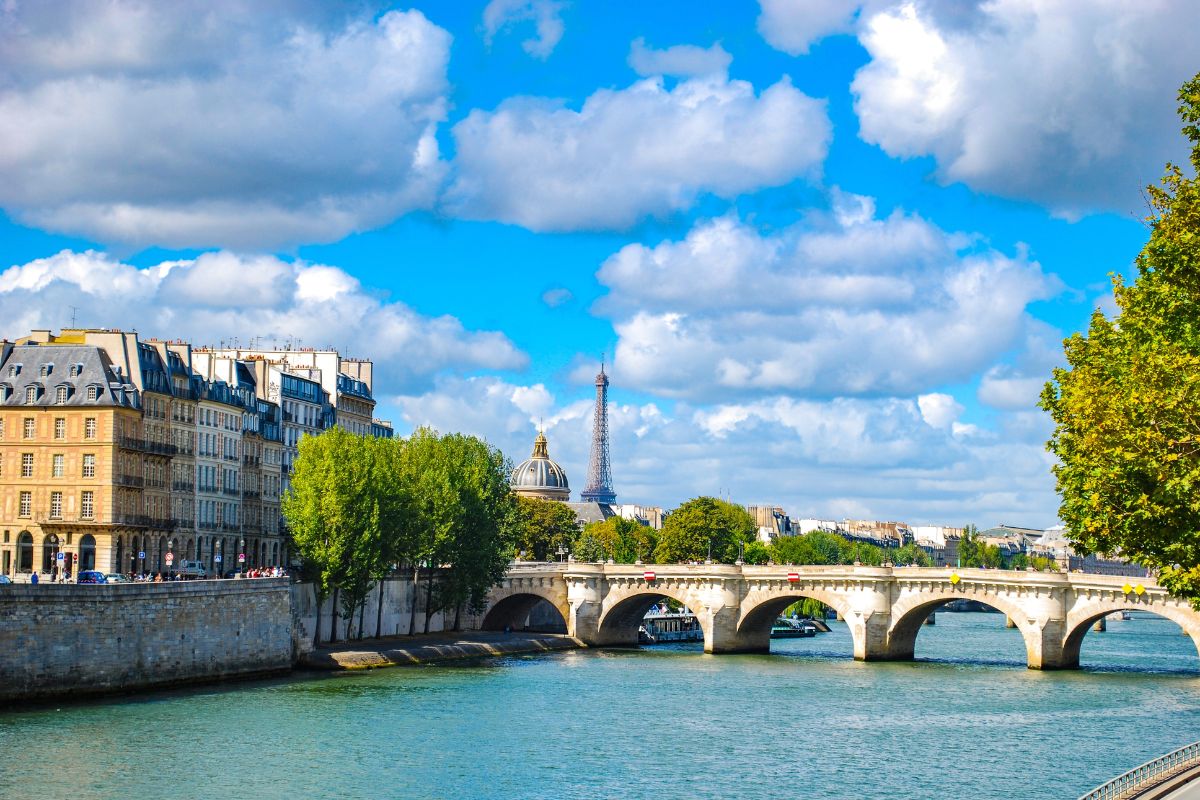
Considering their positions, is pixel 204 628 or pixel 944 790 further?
pixel 204 628

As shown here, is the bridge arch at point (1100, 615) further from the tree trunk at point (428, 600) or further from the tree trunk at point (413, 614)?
the tree trunk at point (413, 614)

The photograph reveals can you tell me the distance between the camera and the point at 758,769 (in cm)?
4900

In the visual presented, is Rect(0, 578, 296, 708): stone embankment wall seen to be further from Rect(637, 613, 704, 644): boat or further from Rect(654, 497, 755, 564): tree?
Rect(654, 497, 755, 564): tree

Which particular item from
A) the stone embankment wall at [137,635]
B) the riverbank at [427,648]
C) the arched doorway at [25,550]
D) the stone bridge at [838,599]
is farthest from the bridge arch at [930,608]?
the arched doorway at [25,550]

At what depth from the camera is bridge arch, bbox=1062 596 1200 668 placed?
79500 mm

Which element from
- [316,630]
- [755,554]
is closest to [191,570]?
[316,630]

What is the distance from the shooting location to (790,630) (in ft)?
413

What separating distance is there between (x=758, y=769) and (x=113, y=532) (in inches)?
1607

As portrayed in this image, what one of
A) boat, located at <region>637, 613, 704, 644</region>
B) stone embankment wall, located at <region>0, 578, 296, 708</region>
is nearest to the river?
stone embankment wall, located at <region>0, 578, 296, 708</region>

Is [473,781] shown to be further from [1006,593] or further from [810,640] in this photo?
[810,640]

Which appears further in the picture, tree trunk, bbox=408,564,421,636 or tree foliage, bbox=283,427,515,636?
tree trunk, bbox=408,564,421,636

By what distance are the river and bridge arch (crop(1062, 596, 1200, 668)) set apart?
2.54 meters

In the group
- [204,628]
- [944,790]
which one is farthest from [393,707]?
[944,790]

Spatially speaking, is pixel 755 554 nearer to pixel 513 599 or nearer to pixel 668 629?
pixel 668 629
